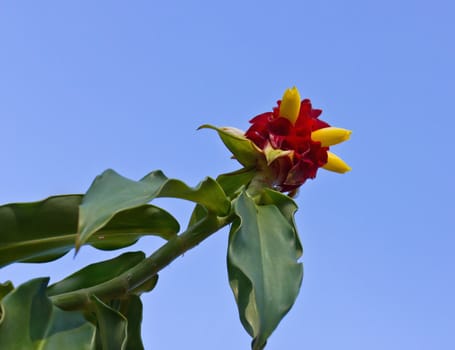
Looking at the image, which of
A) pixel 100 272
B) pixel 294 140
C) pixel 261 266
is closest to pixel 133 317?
pixel 100 272

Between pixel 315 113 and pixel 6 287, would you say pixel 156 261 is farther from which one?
pixel 315 113

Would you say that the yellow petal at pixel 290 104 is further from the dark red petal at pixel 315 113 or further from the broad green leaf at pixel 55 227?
the broad green leaf at pixel 55 227

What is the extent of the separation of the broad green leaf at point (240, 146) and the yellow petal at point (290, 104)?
0.26 ft

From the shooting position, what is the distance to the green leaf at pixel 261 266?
103cm

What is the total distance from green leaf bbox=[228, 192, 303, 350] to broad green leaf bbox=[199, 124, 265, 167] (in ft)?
0.36

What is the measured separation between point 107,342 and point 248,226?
9.6 inches

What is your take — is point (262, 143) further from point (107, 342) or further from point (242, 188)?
point (107, 342)

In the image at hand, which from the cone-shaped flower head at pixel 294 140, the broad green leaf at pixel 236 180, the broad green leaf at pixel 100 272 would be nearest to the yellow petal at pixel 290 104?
the cone-shaped flower head at pixel 294 140

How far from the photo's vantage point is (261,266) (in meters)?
1.08

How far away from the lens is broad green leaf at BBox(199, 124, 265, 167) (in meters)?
1.28

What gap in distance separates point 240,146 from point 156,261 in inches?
9.1

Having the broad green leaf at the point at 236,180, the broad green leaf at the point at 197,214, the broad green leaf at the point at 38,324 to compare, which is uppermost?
the broad green leaf at the point at 236,180

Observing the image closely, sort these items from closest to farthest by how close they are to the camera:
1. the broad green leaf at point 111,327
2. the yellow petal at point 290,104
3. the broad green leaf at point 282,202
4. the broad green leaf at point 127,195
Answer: the broad green leaf at point 127,195, the broad green leaf at point 111,327, the broad green leaf at point 282,202, the yellow petal at point 290,104

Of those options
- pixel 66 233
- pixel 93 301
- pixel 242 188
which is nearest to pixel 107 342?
pixel 93 301
